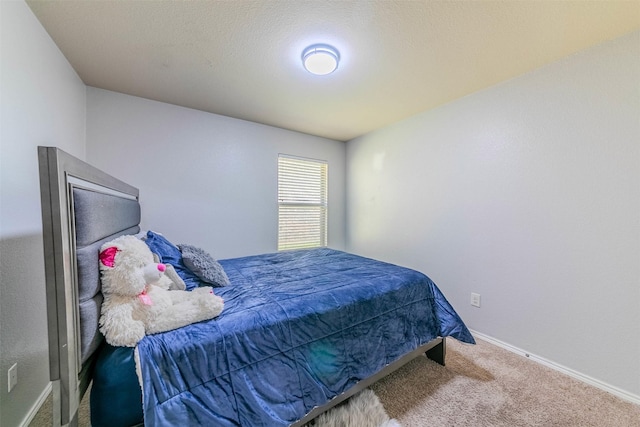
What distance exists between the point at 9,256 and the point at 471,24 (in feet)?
9.76

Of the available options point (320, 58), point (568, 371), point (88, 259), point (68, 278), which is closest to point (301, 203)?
point (320, 58)

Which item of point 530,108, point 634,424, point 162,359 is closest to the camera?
point 162,359

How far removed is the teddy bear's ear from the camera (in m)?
1.05

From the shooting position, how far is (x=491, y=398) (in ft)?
5.05

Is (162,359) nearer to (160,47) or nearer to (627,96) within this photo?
(160,47)

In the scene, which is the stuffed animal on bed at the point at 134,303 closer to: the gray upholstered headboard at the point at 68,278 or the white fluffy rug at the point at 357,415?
the gray upholstered headboard at the point at 68,278

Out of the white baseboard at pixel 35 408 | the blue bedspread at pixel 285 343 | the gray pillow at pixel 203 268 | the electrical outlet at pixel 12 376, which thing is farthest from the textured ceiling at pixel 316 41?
the white baseboard at pixel 35 408

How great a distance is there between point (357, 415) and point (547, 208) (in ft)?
6.94

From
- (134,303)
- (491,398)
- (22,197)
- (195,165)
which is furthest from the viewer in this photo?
(195,165)

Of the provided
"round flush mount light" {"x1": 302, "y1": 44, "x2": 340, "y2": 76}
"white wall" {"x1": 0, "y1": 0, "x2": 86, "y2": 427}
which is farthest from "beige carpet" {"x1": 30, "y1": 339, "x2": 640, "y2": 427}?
"round flush mount light" {"x1": 302, "y1": 44, "x2": 340, "y2": 76}

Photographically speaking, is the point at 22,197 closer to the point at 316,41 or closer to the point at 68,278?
the point at 68,278

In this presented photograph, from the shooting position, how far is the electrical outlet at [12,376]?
1206 mm

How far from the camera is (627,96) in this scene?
5.21 feet

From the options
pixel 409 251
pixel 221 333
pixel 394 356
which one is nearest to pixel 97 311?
pixel 221 333
